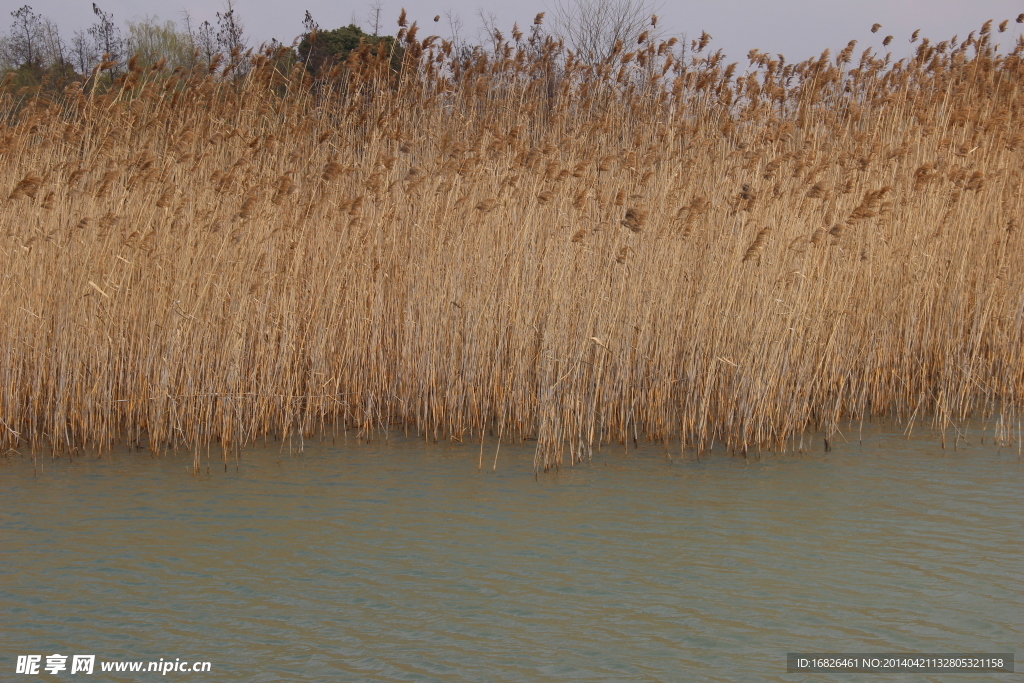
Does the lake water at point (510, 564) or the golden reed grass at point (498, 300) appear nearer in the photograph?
the lake water at point (510, 564)

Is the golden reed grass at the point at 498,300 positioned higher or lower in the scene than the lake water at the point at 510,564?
higher

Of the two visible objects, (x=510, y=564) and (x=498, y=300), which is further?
(x=498, y=300)

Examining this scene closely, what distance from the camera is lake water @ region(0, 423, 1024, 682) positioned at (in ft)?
9.77

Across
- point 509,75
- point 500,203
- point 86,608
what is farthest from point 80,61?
point 86,608

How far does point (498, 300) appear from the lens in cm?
566

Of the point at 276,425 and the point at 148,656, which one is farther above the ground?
the point at 276,425

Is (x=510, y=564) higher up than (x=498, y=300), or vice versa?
(x=498, y=300)

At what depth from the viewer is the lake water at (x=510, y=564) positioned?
2.98 meters

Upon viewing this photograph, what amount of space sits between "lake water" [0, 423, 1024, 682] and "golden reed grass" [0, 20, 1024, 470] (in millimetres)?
404

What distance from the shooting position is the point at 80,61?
1675 centimetres

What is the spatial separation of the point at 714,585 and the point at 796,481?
Answer: 1438 mm

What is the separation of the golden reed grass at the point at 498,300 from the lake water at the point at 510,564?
40 cm

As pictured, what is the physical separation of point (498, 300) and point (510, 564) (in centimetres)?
229

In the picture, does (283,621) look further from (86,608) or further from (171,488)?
(171,488)
